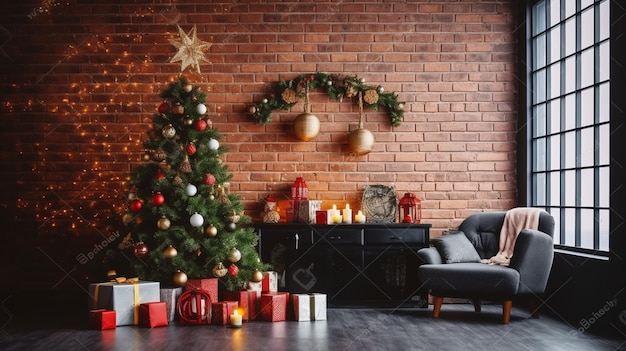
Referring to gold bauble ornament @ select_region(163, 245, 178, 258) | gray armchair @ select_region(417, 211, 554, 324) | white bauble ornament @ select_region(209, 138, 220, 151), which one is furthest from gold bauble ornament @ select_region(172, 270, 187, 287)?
gray armchair @ select_region(417, 211, 554, 324)

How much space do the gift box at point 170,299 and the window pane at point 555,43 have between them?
3.61m

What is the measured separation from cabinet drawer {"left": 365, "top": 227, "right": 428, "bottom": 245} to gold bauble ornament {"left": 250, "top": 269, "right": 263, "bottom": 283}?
102 centimetres

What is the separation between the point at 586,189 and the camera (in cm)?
496

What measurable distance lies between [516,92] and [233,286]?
10.2 ft

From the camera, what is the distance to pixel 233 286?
524cm

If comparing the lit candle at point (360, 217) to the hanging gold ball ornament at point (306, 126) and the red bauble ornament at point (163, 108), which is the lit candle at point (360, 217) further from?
the red bauble ornament at point (163, 108)

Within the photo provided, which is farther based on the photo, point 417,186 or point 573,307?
point 417,186

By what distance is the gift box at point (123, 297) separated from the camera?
4785 mm

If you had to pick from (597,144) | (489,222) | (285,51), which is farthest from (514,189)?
(285,51)

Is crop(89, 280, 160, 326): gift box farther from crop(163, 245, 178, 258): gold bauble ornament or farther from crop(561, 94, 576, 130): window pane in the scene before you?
crop(561, 94, 576, 130): window pane

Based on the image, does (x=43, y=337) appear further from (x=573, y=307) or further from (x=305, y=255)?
(x=573, y=307)

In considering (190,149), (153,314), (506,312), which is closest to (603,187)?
(506,312)

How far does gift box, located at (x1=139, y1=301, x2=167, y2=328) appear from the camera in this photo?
186 inches

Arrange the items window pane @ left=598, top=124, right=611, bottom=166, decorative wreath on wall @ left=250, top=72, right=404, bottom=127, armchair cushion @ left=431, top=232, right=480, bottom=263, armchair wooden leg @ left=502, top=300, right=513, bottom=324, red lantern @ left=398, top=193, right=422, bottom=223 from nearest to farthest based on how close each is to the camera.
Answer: window pane @ left=598, top=124, right=611, bottom=166 → armchair wooden leg @ left=502, top=300, right=513, bottom=324 → armchair cushion @ left=431, top=232, right=480, bottom=263 → red lantern @ left=398, top=193, right=422, bottom=223 → decorative wreath on wall @ left=250, top=72, right=404, bottom=127
